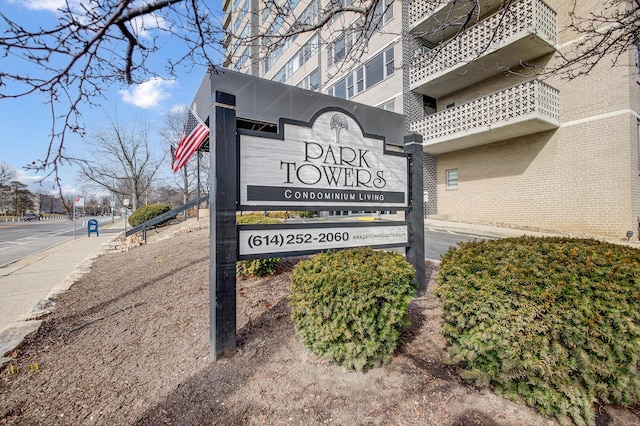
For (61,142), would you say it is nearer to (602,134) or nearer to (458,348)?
(458,348)

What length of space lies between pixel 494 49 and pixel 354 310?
37.4 ft

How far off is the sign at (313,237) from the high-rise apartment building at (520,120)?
4.89m

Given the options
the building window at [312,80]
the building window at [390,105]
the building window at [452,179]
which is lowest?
the building window at [452,179]

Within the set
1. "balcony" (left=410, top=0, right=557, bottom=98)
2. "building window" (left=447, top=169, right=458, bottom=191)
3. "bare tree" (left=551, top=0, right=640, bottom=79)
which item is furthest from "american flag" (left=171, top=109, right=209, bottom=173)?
"building window" (left=447, top=169, right=458, bottom=191)

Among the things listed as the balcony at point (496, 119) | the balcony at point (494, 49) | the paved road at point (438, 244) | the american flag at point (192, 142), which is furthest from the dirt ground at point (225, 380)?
the balcony at point (496, 119)

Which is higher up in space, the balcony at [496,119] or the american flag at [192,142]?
the balcony at [496,119]

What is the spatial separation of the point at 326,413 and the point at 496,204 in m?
12.5

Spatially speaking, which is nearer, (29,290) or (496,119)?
(29,290)

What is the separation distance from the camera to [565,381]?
5.66ft

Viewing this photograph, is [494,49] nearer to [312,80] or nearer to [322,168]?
[322,168]

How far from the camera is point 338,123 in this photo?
11.0 feet

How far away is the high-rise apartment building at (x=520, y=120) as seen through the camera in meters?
8.76

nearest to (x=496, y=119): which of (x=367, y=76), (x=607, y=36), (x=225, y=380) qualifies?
(x=367, y=76)

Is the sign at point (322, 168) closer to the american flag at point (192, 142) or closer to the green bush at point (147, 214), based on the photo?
the american flag at point (192, 142)
